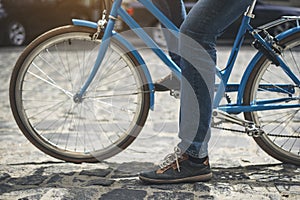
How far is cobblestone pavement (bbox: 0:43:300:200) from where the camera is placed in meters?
3.40

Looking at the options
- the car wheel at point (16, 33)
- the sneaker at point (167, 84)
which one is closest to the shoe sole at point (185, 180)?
the sneaker at point (167, 84)

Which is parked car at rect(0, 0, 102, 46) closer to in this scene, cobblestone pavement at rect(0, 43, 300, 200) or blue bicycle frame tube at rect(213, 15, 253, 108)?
cobblestone pavement at rect(0, 43, 300, 200)

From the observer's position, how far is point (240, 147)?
4488mm

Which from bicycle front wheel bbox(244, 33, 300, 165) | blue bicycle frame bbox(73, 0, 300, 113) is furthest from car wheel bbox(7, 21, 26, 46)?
bicycle front wheel bbox(244, 33, 300, 165)

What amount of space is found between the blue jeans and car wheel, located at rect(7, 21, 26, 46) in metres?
10.4

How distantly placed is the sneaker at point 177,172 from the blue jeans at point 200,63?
0.06 m

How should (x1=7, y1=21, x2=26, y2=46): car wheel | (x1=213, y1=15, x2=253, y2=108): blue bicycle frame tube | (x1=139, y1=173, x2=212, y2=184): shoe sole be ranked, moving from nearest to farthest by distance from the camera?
1. (x1=139, y1=173, x2=212, y2=184): shoe sole
2. (x1=213, y1=15, x2=253, y2=108): blue bicycle frame tube
3. (x1=7, y1=21, x2=26, y2=46): car wheel

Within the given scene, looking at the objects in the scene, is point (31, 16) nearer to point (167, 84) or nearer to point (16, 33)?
point (16, 33)

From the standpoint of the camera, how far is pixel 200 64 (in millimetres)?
3439

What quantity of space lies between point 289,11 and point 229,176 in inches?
425

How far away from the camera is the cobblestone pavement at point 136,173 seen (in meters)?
3.40

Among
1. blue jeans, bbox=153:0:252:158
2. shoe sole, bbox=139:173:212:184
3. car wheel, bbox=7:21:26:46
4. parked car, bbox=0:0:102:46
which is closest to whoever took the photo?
blue jeans, bbox=153:0:252:158

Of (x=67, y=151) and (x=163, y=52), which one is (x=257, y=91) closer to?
(x=163, y=52)

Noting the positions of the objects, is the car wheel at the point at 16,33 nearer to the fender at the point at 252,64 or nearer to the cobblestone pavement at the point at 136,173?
the cobblestone pavement at the point at 136,173
